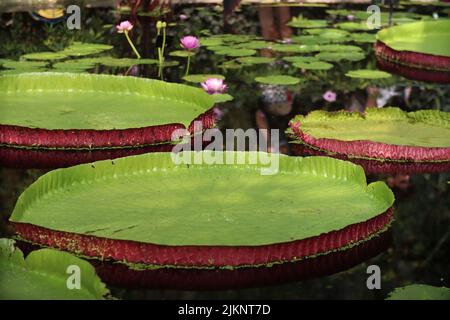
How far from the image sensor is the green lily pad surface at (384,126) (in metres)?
3.30

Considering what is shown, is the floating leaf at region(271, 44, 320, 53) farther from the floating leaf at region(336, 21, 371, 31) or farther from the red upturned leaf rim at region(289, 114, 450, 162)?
the red upturned leaf rim at region(289, 114, 450, 162)

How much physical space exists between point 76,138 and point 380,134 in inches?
41.9

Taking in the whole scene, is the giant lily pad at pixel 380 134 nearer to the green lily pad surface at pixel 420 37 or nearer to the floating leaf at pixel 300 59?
the floating leaf at pixel 300 59

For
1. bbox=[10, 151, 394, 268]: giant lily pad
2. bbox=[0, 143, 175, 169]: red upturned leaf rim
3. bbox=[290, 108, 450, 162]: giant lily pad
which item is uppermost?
bbox=[290, 108, 450, 162]: giant lily pad

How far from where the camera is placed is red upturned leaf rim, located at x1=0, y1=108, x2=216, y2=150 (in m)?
3.15

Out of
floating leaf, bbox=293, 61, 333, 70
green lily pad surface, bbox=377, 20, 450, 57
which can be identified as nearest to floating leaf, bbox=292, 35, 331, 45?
green lily pad surface, bbox=377, 20, 450, 57

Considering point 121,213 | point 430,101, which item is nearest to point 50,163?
point 121,213

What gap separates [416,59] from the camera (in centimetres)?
496

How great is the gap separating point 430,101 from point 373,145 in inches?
45.1

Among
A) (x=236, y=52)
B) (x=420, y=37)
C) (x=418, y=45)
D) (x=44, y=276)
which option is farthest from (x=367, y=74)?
(x=44, y=276)

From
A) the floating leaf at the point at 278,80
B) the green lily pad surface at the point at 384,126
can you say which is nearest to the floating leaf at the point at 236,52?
the floating leaf at the point at 278,80

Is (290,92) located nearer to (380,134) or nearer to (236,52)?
(236,52)

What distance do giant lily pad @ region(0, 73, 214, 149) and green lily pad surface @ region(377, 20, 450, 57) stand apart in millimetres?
1819

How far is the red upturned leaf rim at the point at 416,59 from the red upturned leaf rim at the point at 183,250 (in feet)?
9.06
